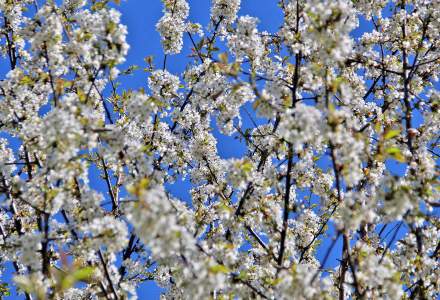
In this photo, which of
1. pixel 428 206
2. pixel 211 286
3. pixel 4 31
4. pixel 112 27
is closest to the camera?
pixel 211 286

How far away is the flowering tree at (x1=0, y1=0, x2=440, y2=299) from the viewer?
4590 millimetres

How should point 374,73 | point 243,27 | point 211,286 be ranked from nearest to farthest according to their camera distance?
point 211,286 → point 243,27 → point 374,73

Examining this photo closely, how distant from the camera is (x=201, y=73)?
8.28 metres

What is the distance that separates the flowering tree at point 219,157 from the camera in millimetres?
4590

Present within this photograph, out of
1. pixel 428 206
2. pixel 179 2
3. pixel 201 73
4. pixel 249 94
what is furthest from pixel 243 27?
pixel 428 206

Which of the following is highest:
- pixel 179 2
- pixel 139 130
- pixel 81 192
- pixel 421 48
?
pixel 179 2

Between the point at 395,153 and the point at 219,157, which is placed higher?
the point at 219,157

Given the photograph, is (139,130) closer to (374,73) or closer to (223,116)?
(223,116)

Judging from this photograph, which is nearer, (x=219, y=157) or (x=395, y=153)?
(x=395, y=153)

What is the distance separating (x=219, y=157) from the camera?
29.5ft

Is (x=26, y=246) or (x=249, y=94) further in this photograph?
(x=249, y=94)

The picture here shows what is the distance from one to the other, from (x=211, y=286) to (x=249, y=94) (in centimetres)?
289

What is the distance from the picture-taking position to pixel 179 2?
8.62m

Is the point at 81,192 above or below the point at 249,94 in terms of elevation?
below
